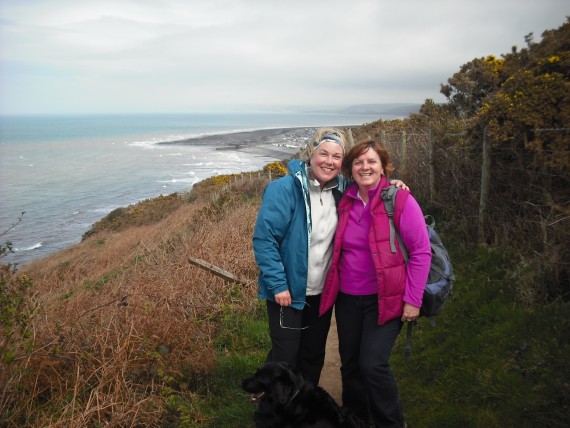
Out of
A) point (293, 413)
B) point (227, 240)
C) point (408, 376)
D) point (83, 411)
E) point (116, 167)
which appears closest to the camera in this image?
point (293, 413)

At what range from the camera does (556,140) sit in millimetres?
4734

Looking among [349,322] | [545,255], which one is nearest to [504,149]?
[545,255]

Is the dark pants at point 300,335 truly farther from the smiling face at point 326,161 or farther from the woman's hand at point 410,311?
the smiling face at point 326,161

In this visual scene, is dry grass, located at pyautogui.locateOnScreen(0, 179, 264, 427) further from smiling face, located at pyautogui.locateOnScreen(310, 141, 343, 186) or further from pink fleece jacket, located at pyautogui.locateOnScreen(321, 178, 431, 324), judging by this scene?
smiling face, located at pyautogui.locateOnScreen(310, 141, 343, 186)

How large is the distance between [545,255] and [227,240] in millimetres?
5039

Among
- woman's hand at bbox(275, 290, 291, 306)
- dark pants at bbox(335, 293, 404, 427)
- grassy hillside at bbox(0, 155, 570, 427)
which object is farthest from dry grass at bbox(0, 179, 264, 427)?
dark pants at bbox(335, 293, 404, 427)

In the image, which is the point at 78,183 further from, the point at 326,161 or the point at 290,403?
the point at 290,403

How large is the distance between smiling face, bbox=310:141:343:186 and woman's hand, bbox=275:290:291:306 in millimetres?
823

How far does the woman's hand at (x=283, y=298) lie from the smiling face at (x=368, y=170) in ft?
2.97

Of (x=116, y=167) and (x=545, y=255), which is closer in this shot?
(x=545, y=255)

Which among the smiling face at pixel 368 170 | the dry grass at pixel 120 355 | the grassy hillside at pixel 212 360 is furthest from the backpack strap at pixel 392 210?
the dry grass at pixel 120 355

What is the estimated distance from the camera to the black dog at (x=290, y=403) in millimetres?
2729

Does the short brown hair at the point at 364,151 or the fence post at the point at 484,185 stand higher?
the short brown hair at the point at 364,151

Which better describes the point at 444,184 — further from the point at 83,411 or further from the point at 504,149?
the point at 83,411
